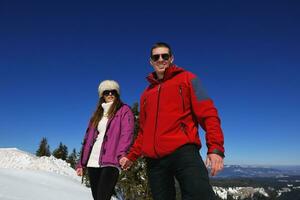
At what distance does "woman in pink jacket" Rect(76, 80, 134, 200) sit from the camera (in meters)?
5.44

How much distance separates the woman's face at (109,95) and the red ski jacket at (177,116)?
179 centimetres

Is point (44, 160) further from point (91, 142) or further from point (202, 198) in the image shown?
point (202, 198)

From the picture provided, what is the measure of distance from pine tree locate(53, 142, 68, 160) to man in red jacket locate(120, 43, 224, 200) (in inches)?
2928

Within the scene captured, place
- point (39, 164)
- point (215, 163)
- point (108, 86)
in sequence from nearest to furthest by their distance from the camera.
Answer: point (215, 163), point (108, 86), point (39, 164)

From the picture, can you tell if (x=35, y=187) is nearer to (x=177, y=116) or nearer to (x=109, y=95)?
(x=109, y=95)

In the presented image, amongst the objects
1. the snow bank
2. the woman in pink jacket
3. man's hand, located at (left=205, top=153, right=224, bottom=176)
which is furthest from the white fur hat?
the snow bank

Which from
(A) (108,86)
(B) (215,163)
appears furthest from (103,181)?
(B) (215,163)

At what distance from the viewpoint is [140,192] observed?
26.5m

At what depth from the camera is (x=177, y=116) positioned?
3975 mm

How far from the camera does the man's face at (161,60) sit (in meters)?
4.52

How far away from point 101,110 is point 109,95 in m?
0.29

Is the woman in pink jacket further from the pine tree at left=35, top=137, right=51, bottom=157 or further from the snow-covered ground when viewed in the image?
the pine tree at left=35, top=137, right=51, bottom=157

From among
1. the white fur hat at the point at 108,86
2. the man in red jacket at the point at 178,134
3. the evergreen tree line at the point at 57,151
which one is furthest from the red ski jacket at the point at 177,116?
the evergreen tree line at the point at 57,151

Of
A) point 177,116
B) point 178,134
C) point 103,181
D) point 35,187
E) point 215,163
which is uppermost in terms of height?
point 177,116
